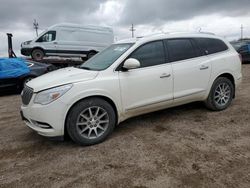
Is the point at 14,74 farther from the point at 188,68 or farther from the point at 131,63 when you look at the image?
the point at 188,68

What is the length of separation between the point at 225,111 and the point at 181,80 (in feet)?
4.54

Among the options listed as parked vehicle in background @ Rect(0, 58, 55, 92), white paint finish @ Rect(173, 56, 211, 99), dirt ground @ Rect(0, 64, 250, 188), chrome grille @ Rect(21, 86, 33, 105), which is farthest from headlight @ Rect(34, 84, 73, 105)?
parked vehicle in background @ Rect(0, 58, 55, 92)

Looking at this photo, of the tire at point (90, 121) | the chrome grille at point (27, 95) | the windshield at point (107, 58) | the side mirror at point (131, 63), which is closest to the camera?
the tire at point (90, 121)

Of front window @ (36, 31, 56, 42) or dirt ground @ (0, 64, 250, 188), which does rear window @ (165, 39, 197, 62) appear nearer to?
dirt ground @ (0, 64, 250, 188)

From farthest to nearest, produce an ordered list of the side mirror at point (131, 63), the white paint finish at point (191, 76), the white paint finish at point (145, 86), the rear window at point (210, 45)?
the rear window at point (210, 45), the white paint finish at point (191, 76), the white paint finish at point (145, 86), the side mirror at point (131, 63)

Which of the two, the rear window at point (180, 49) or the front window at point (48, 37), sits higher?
the front window at point (48, 37)

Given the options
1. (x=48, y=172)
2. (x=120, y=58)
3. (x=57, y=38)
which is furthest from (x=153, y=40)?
(x=57, y=38)

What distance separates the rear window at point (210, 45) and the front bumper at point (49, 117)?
3029 mm

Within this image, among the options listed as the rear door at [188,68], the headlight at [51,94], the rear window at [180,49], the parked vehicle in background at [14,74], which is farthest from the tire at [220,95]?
the parked vehicle in background at [14,74]

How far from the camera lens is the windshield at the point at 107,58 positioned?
428cm

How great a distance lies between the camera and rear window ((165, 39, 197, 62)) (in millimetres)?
4682

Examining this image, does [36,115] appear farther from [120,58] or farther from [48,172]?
[120,58]

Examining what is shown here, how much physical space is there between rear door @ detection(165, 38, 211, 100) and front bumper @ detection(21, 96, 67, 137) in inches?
82.4

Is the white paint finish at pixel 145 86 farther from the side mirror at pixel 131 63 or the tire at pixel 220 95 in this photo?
the tire at pixel 220 95
